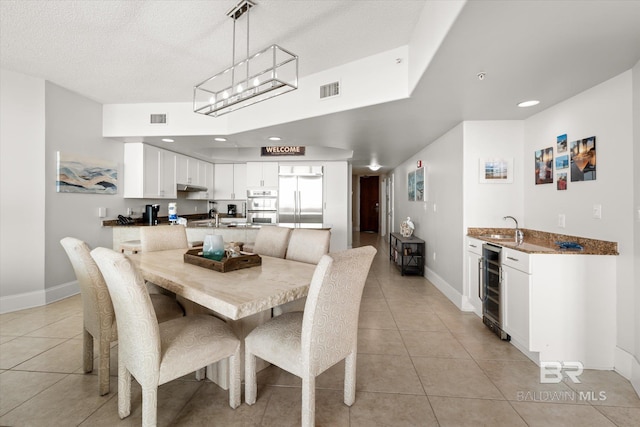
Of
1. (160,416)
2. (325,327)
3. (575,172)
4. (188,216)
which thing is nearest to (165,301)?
(160,416)

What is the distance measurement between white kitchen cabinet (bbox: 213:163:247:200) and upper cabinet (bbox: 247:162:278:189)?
48cm

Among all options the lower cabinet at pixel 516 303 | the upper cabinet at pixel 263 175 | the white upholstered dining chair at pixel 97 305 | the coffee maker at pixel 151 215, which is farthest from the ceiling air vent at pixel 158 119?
the lower cabinet at pixel 516 303

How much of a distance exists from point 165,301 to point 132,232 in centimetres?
278

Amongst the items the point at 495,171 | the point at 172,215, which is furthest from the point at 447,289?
the point at 172,215

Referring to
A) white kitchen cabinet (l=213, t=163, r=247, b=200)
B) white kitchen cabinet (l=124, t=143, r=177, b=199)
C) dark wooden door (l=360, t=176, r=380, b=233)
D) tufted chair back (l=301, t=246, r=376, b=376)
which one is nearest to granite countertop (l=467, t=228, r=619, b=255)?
tufted chair back (l=301, t=246, r=376, b=376)

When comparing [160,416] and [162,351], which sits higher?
[162,351]

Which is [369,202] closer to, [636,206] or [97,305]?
[636,206]

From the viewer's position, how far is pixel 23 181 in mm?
3234

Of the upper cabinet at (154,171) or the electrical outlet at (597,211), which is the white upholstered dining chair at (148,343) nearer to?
the electrical outlet at (597,211)

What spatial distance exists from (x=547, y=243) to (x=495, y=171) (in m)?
0.95

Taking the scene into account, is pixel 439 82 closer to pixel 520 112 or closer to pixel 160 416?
pixel 520 112

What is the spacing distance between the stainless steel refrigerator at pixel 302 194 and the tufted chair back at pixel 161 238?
309 centimetres

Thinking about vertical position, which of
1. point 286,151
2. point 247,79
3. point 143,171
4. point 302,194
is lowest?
point 302,194

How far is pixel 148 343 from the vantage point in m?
1.33
